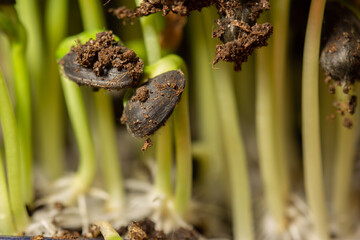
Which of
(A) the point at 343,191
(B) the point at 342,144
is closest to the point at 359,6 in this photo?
(B) the point at 342,144

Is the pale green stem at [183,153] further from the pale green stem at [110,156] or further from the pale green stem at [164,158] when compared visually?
the pale green stem at [110,156]

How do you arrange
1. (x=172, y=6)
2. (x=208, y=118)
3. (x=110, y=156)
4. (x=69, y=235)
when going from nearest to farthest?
(x=172, y=6), (x=69, y=235), (x=110, y=156), (x=208, y=118)

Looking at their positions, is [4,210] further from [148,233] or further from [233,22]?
[233,22]

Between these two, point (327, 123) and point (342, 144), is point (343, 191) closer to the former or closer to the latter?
point (342, 144)

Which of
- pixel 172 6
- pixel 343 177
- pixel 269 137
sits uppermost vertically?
pixel 172 6

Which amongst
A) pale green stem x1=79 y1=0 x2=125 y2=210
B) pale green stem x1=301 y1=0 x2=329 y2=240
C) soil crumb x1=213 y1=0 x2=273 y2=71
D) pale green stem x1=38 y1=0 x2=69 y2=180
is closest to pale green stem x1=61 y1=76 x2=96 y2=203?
pale green stem x1=79 y1=0 x2=125 y2=210

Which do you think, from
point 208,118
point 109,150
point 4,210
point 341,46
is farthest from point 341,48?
point 4,210
